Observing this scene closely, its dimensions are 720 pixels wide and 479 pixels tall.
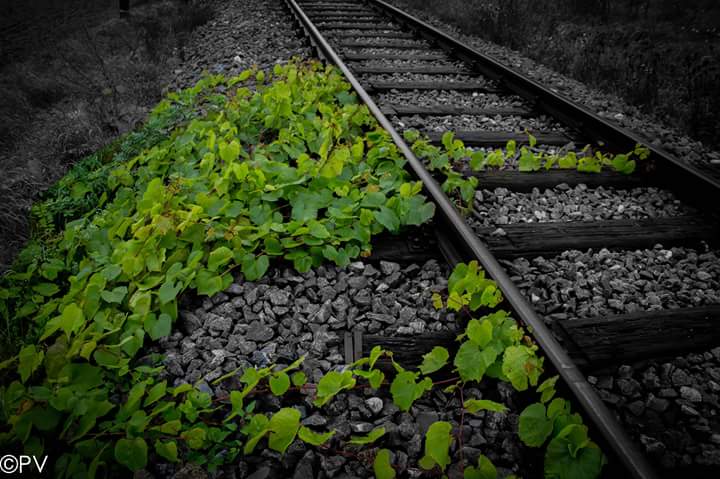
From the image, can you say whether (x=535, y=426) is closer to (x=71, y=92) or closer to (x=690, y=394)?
(x=690, y=394)

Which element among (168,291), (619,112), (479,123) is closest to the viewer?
(168,291)

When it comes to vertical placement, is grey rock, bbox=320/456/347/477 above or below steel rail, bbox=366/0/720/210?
below

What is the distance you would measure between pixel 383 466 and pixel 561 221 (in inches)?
77.5

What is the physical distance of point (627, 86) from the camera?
16.9 ft

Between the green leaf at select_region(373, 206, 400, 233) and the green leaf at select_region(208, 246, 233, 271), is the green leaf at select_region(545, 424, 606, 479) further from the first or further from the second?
the green leaf at select_region(208, 246, 233, 271)

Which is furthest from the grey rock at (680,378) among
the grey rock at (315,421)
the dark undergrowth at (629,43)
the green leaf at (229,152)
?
the dark undergrowth at (629,43)

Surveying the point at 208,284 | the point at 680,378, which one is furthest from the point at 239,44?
the point at 680,378

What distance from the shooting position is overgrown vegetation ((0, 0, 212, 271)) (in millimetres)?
3732

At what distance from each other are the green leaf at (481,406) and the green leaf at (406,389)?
152mm

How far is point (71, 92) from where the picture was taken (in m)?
6.32

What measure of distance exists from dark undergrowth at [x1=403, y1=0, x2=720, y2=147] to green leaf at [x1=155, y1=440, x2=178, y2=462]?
474 centimetres

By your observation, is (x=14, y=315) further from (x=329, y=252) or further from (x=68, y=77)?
(x=68, y=77)

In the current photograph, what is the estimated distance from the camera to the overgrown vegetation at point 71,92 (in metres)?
3.73

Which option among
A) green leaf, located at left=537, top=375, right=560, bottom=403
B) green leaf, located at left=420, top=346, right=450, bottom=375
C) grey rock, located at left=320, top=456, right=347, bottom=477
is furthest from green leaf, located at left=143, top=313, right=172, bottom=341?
green leaf, located at left=537, top=375, right=560, bottom=403
